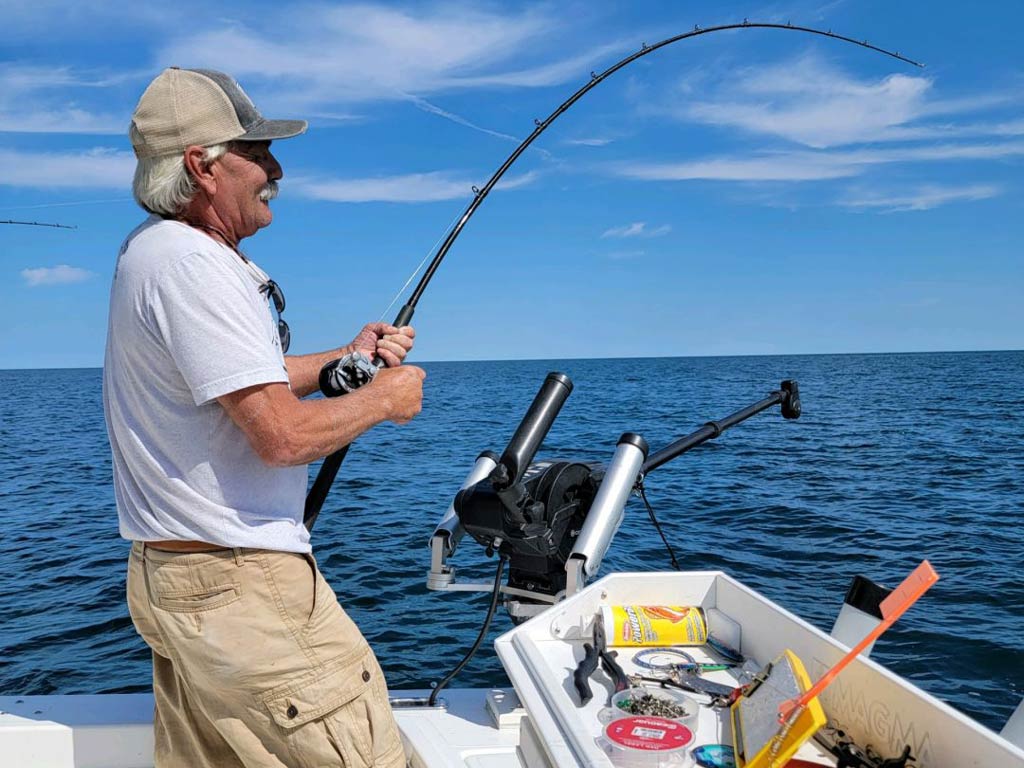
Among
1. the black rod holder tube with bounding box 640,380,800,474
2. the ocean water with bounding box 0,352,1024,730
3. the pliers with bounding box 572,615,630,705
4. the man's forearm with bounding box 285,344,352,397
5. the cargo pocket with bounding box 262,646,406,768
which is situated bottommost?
the ocean water with bounding box 0,352,1024,730

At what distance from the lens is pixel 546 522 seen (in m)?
2.82

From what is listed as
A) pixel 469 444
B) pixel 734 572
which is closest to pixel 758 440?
pixel 469 444

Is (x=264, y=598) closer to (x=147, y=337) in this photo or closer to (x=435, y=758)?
(x=147, y=337)

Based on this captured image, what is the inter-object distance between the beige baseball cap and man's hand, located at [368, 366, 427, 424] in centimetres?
55

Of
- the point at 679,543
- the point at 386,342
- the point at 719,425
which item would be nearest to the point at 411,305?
the point at 386,342

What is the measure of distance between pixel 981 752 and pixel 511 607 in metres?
1.59

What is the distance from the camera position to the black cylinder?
2.34 meters

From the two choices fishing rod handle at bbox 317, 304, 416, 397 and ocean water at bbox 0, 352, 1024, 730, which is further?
ocean water at bbox 0, 352, 1024, 730

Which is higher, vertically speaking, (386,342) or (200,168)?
(200,168)

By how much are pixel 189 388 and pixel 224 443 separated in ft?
0.43

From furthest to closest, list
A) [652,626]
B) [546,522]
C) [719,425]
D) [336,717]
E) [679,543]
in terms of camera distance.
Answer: [679,543] < [719,425] < [546,522] < [652,626] < [336,717]

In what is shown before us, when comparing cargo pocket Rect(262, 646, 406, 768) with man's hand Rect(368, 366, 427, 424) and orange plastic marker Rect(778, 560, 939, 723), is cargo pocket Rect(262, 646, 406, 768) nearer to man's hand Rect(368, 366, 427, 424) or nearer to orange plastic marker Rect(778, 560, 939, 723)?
man's hand Rect(368, 366, 427, 424)

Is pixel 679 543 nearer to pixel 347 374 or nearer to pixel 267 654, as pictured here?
pixel 347 374

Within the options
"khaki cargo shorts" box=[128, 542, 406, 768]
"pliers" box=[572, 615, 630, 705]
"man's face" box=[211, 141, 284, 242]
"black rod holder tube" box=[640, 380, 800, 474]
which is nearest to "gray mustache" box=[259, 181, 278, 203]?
"man's face" box=[211, 141, 284, 242]
